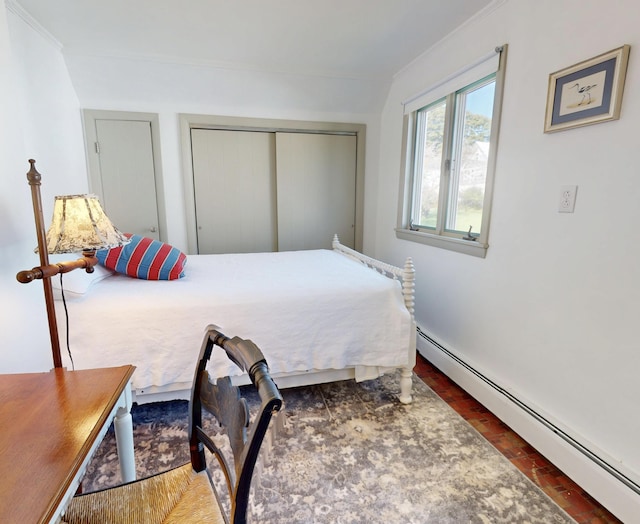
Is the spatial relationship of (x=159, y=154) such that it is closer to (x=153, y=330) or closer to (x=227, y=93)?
(x=227, y=93)

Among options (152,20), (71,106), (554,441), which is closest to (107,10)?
(152,20)

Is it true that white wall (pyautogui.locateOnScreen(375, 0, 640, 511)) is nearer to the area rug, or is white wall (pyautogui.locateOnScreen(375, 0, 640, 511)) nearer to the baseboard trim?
the baseboard trim

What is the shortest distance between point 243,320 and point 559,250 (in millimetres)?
1560

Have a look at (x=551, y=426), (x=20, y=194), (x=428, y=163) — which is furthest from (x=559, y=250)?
(x=20, y=194)

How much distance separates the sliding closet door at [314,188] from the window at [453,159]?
0.70 m

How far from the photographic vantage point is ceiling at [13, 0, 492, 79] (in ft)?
6.62

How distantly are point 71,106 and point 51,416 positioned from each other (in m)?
2.83

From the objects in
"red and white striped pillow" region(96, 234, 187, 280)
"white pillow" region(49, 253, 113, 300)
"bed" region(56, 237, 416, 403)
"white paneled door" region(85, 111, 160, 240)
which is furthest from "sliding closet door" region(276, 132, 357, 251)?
"white pillow" region(49, 253, 113, 300)

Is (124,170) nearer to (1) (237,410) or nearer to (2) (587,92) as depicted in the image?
(1) (237,410)

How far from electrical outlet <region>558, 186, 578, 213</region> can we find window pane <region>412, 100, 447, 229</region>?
3.62ft

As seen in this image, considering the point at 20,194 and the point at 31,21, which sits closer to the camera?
the point at 20,194

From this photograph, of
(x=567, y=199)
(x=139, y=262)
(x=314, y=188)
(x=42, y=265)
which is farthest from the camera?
(x=314, y=188)

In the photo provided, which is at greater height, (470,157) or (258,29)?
(258,29)

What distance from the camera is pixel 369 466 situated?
1.61m
